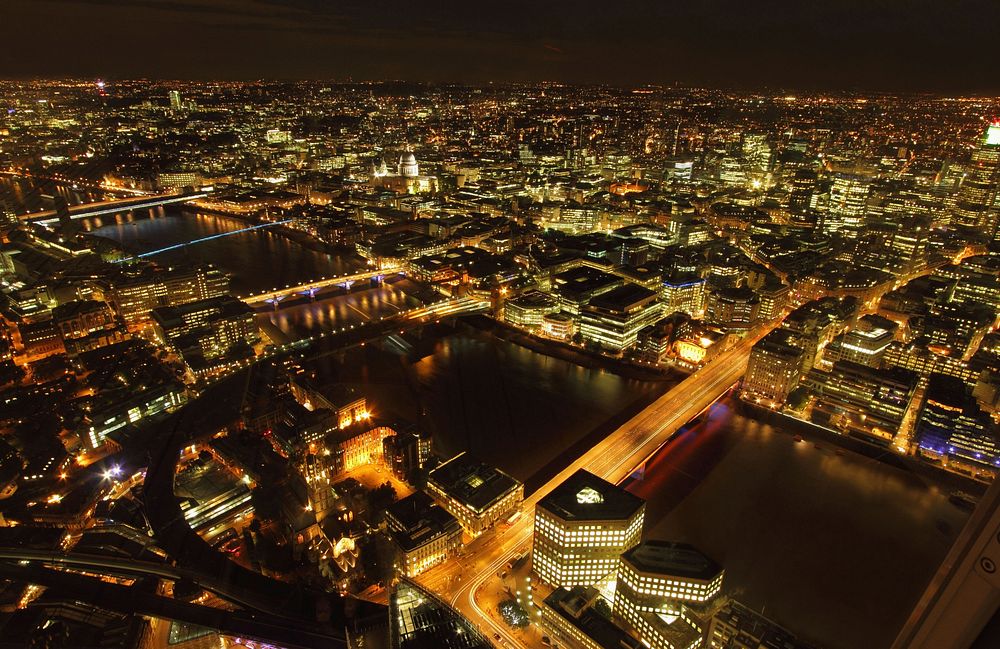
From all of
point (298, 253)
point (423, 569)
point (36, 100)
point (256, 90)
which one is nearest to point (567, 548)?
point (423, 569)

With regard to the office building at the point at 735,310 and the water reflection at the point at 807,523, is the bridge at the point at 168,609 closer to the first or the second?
the water reflection at the point at 807,523

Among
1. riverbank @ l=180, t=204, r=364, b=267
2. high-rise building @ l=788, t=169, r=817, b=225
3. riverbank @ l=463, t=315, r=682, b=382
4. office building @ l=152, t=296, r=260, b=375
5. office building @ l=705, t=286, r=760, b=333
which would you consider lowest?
riverbank @ l=180, t=204, r=364, b=267

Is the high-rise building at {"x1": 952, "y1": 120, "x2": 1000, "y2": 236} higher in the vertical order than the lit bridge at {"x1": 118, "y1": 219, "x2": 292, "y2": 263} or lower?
higher

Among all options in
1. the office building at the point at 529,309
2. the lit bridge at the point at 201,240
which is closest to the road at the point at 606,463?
the office building at the point at 529,309

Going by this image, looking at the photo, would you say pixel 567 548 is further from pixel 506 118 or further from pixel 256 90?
pixel 256 90

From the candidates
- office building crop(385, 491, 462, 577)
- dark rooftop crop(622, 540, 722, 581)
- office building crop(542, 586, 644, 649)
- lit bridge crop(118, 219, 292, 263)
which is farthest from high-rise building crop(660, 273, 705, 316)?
lit bridge crop(118, 219, 292, 263)

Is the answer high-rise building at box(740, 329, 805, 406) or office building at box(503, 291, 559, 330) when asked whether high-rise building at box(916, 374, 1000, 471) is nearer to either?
high-rise building at box(740, 329, 805, 406)
